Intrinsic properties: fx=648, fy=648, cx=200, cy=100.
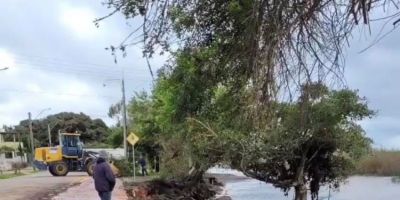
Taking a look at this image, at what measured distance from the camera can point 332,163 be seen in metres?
29.0

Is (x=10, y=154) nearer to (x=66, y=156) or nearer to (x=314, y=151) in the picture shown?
(x=66, y=156)

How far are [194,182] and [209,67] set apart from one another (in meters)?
36.2

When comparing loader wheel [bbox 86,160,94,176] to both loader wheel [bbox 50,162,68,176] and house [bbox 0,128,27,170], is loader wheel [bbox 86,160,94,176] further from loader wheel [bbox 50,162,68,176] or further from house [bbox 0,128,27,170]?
house [bbox 0,128,27,170]

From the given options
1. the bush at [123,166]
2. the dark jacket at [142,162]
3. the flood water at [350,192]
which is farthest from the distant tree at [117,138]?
the flood water at [350,192]

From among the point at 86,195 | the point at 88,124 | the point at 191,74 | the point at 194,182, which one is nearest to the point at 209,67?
the point at 191,74

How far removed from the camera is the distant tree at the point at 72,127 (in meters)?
110

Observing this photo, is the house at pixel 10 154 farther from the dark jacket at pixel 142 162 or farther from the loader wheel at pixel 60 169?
the loader wheel at pixel 60 169

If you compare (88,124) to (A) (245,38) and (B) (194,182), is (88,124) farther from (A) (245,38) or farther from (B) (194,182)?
(A) (245,38)

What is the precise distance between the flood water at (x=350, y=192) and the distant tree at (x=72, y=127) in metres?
58.9

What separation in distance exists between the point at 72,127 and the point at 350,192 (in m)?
71.6

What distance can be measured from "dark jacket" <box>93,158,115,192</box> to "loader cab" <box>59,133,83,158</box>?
33016mm

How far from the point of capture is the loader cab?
49000mm

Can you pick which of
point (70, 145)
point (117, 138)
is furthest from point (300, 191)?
point (117, 138)

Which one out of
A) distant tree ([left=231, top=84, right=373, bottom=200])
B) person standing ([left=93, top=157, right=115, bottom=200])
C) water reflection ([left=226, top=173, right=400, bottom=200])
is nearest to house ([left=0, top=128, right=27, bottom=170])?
water reflection ([left=226, top=173, right=400, bottom=200])
